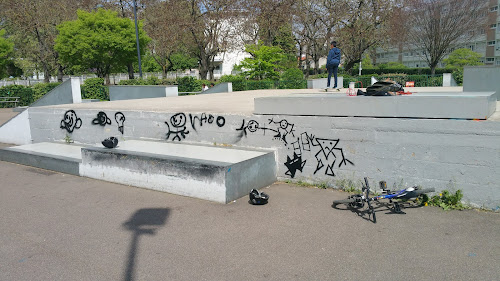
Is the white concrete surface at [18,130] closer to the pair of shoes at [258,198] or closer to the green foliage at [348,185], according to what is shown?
the pair of shoes at [258,198]

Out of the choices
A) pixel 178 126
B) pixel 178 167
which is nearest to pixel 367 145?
pixel 178 167

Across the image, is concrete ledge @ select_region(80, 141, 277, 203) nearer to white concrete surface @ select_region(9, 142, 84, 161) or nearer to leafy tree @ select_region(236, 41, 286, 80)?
white concrete surface @ select_region(9, 142, 84, 161)

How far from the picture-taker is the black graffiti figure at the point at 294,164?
7.32m

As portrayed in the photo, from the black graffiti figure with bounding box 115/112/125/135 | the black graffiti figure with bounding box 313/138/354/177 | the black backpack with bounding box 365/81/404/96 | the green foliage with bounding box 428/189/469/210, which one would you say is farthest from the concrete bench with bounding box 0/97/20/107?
the green foliage with bounding box 428/189/469/210

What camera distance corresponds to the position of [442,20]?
1375 inches

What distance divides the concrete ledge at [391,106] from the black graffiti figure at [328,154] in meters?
0.53

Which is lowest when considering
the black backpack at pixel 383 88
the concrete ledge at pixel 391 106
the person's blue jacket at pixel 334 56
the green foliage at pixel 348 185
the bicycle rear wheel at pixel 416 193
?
the green foliage at pixel 348 185

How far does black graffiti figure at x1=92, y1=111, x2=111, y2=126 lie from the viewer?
1011cm

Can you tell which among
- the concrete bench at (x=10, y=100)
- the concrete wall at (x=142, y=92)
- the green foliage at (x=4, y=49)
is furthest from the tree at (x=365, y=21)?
the green foliage at (x=4, y=49)

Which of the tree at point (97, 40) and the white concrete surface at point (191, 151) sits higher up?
the tree at point (97, 40)

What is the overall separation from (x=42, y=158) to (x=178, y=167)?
4.41 metres

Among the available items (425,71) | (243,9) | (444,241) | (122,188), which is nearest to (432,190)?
(444,241)

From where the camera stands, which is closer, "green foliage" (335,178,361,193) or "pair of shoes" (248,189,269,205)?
"pair of shoes" (248,189,269,205)

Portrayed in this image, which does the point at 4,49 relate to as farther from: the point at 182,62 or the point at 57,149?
the point at 57,149
